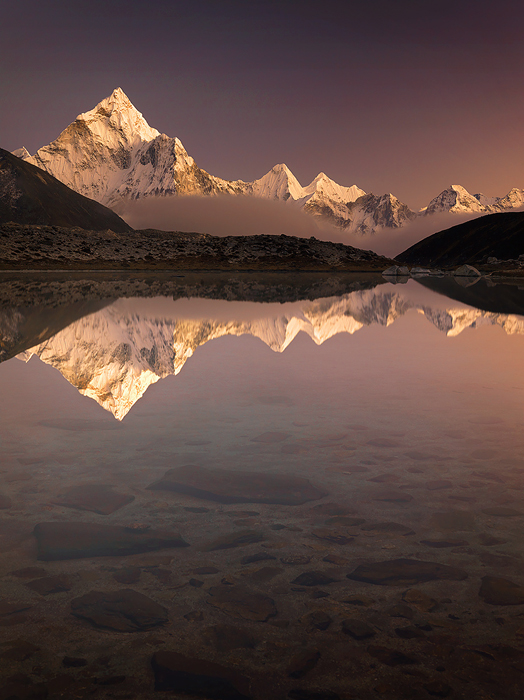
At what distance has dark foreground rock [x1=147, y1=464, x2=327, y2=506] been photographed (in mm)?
8125

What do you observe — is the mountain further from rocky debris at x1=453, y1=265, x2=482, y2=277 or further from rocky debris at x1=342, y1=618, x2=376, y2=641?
rocky debris at x1=453, y1=265, x2=482, y2=277

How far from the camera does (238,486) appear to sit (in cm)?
853

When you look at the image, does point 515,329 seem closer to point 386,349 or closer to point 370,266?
point 386,349

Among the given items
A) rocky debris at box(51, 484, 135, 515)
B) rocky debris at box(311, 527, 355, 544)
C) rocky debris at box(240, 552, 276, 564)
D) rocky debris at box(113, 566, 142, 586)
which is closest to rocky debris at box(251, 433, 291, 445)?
rocky debris at box(51, 484, 135, 515)

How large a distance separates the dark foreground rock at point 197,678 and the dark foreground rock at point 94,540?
1882 millimetres

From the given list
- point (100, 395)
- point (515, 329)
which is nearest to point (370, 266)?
point (515, 329)

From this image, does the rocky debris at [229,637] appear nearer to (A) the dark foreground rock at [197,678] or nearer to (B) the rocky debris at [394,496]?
(A) the dark foreground rock at [197,678]

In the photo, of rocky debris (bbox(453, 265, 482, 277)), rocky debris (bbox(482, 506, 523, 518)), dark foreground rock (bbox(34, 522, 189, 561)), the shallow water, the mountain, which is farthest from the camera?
rocky debris (bbox(453, 265, 482, 277))

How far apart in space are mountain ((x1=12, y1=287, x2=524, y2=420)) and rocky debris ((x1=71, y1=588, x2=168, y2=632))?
21.6ft

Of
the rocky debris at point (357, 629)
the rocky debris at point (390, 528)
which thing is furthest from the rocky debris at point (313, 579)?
the rocky debris at point (390, 528)

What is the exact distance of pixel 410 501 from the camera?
8.02 m

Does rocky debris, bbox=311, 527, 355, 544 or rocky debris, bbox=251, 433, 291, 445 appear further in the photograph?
rocky debris, bbox=251, 433, 291, 445

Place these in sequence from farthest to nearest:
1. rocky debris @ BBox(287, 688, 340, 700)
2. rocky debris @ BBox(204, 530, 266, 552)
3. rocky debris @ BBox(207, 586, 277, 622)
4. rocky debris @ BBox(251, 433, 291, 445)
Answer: rocky debris @ BBox(251, 433, 291, 445), rocky debris @ BBox(204, 530, 266, 552), rocky debris @ BBox(207, 586, 277, 622), rocky debris @ BBox(287, 688, 340, 700)

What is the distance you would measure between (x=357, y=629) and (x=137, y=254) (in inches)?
6689
